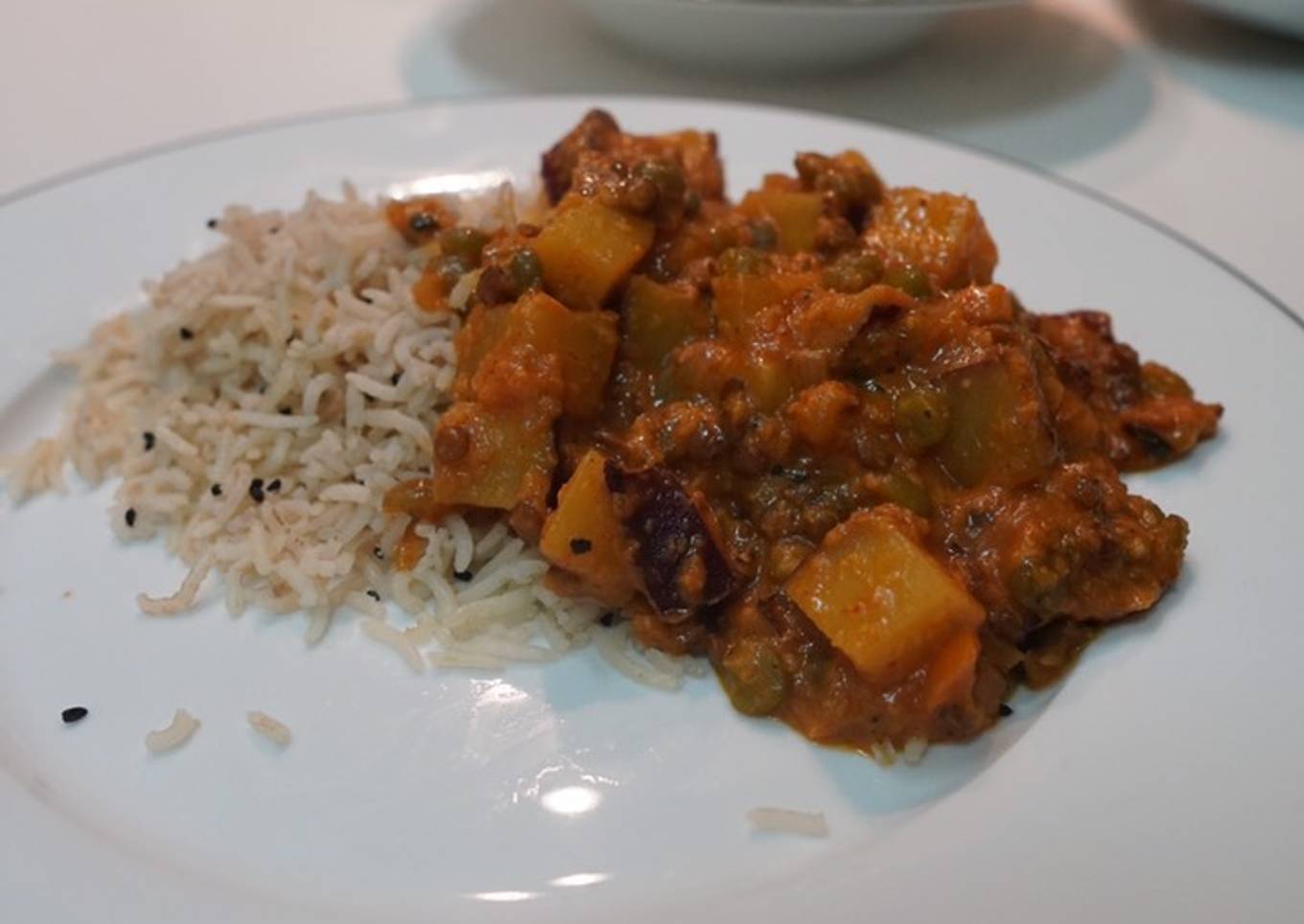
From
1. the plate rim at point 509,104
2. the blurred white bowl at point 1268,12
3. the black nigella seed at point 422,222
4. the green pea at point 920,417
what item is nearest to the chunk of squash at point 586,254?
the black nigella seed at point 422,222

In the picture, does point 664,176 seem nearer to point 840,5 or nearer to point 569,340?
point 569,340

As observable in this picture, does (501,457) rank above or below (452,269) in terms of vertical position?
below

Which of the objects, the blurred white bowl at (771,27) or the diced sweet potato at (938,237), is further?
the blurred white bowl at (771,27)

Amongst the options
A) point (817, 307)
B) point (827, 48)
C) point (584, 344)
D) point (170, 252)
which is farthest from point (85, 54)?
point (817, 307)

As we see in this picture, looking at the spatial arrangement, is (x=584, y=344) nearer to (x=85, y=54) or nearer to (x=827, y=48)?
(x=827, y=48)

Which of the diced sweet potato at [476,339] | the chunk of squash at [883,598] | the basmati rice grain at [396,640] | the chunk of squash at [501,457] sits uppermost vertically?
the diced sweet potato at [476,339]

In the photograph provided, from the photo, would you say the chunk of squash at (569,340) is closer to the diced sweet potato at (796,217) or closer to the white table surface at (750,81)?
the diced sweet potato at (796,217)

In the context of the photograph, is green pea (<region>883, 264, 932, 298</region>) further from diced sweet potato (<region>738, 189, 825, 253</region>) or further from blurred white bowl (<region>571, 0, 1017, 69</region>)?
blurred white bowl (<region>571, 0, 1017, 69</region>)

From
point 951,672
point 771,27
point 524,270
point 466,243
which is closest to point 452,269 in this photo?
point 466,243
